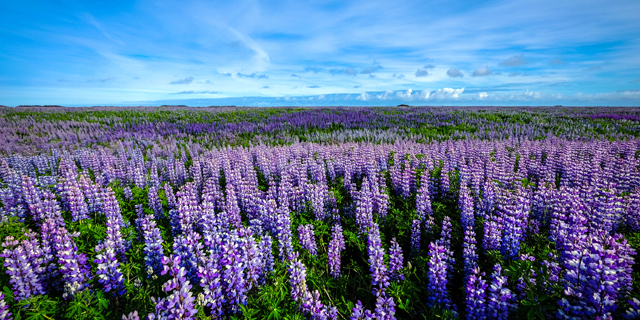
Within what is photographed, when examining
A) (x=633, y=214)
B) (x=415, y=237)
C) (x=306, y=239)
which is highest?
(x=633, y=214)

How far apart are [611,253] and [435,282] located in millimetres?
1863

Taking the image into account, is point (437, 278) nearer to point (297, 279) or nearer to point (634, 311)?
point (634, 311)

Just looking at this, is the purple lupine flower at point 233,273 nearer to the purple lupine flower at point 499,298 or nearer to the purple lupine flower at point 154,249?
the purple lupine flower at point 154,249

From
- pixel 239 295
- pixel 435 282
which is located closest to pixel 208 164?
pixel 239 295

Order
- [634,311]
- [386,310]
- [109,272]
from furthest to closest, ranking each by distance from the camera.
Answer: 1. [109,272]
2. [386,310]
3. [634,311]

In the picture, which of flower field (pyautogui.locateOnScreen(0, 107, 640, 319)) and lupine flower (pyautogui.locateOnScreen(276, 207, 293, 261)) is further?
lupine flower (pyautogui.locateOnScreen(276, 207, 293, 261))

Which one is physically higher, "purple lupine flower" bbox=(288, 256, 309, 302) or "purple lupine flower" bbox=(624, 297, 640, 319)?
"purple lupine flower" bbox=(624, 297, 640, 319)

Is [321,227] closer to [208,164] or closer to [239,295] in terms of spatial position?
[239,295]

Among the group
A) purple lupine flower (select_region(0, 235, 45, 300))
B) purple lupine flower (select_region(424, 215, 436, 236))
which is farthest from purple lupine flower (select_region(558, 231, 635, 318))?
purple lupine flower (select_region(0, 235, 45, 300))

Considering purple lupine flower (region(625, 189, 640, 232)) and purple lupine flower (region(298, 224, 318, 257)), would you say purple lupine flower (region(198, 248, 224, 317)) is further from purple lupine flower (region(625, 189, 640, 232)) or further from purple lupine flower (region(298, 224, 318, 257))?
purple lupine flower (region(625, 189, 640, 232))

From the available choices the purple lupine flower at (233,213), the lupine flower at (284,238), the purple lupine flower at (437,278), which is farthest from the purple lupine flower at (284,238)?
the purple lupine flower at (437,278)

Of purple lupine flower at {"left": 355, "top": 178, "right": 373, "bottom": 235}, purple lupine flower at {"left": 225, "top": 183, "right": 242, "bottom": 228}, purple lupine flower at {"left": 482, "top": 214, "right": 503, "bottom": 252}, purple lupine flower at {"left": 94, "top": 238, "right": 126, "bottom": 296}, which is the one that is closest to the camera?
purple lupine flower at {"left": 94, "top": 238, "right": 126, "bottom": 296}

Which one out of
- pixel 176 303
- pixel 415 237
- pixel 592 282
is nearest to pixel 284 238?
pixel 176 303

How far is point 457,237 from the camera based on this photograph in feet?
18.4
